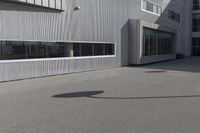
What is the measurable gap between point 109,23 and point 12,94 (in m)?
12.7

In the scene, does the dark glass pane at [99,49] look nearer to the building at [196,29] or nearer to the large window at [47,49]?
the large window at [47,49]

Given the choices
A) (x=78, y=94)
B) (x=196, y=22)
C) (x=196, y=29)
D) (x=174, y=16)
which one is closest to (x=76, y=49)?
(x=78, y=94)

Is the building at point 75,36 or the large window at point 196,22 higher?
the large window at point 196,22

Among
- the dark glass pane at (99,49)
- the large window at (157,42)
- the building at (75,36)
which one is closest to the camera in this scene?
the building at (75,36)

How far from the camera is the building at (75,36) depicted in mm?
13789

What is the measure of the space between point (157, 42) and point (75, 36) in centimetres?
1422

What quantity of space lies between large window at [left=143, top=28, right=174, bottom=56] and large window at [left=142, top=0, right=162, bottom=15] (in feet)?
7.16

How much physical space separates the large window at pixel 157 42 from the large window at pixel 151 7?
2.18 meters

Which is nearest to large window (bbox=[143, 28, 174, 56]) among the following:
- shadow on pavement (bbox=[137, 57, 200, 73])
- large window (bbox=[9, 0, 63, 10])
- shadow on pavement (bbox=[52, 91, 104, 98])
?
shadow on pavement (bbox=[137, 57, 200, 73])

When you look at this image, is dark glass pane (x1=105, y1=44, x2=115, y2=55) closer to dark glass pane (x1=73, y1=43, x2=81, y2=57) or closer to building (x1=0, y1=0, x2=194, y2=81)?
building (x1=0, y1=0, x2=194, y2=81)

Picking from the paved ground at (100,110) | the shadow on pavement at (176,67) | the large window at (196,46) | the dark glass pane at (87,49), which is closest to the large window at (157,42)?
the shadow on pavement at (176,67)

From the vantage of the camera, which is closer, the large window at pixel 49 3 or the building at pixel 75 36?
the building at pixel 75 36

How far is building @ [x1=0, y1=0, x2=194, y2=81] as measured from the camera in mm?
13789

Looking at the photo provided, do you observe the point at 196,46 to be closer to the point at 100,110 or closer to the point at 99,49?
the point at 99,49
